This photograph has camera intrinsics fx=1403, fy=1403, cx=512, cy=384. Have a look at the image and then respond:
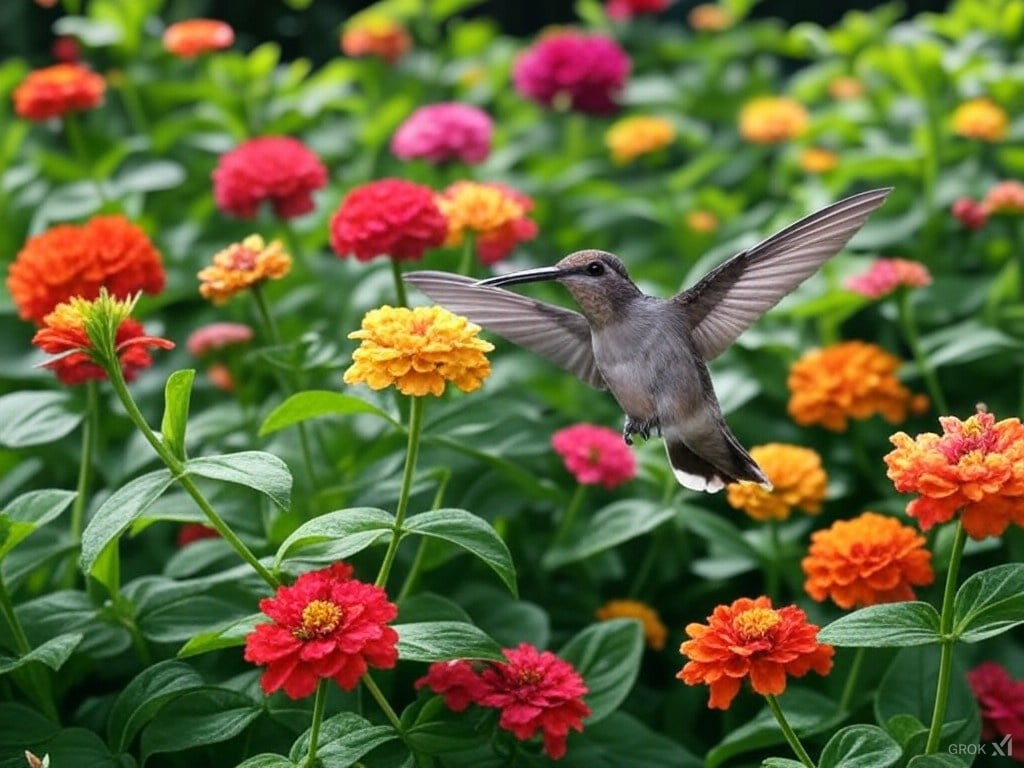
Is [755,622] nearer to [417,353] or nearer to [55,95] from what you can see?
[417,353]

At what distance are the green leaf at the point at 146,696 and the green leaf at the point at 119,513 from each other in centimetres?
16

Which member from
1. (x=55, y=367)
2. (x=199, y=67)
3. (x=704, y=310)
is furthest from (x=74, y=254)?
(x=199, y=67)

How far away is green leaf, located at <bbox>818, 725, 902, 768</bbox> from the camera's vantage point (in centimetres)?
A: 105

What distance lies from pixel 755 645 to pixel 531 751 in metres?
0.32

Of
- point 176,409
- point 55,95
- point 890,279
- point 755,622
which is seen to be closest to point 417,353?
point 176,409

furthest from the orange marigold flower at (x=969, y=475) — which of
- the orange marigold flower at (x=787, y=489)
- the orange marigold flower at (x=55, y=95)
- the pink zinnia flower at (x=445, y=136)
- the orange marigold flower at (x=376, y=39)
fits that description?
the orange marigold flower at (x=376, y=39)

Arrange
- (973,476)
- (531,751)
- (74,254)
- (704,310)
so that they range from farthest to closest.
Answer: (74,254), (531,751), (704,310), (973,476)

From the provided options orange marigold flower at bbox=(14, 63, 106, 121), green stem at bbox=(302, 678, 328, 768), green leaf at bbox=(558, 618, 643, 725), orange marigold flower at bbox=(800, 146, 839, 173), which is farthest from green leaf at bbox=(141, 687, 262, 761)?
orange marigold flower at bbox=(800, 146, 839, 173)

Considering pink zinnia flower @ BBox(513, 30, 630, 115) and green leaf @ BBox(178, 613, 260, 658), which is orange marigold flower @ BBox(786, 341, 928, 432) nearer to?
green leaf @ BBox(178, 613, 260, 658)

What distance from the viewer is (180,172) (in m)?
2.15

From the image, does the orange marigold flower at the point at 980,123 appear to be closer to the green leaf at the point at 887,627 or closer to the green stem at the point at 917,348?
the green stem at the point at 917,348

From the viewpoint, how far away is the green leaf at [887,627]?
1.03 metres

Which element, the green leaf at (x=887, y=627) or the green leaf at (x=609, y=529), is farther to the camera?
the green leaf at (x=609, y=529)

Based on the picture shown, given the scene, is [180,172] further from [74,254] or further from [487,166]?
[74,254]
